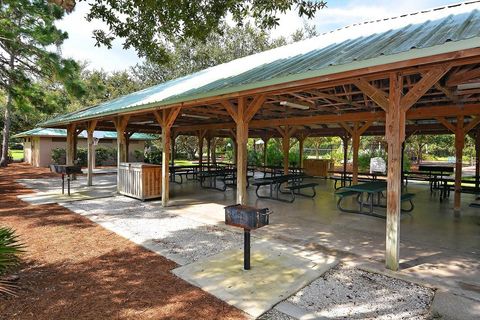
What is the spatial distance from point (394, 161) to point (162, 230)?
3.95 meters

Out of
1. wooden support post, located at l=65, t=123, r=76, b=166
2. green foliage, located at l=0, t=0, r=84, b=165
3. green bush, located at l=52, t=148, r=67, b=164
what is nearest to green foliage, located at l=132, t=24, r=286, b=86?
green bush, located at l=52, t=148, r=67, b=164

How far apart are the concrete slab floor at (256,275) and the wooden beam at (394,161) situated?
0.74 meters

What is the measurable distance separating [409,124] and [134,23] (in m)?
9.91

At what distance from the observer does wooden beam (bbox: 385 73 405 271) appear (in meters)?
3.46

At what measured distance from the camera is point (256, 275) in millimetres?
3391

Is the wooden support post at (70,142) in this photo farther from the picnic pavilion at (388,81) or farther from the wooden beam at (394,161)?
the wooden beam at (394,161)

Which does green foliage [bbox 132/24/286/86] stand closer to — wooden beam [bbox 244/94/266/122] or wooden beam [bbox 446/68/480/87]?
wooden beam [bbox 244/94/266/122]

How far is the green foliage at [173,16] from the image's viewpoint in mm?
5613

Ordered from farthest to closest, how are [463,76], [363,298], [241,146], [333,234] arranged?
[241,146]
[333,234]
[463,76]
[363,298]

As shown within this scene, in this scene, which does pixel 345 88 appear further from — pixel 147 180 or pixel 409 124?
pixel 409 124

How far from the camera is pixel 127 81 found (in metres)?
27.8

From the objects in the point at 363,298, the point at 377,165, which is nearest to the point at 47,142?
the point at 377,165

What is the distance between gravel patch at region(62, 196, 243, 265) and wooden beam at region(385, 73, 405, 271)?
2086mm

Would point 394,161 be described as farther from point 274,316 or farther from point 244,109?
point 244,109
